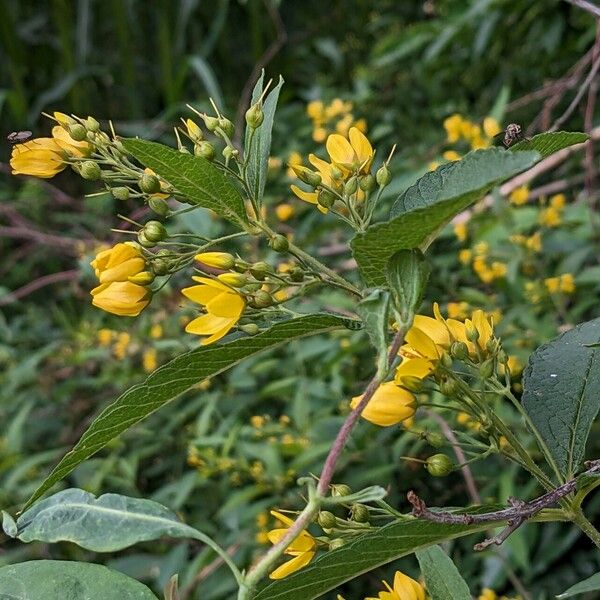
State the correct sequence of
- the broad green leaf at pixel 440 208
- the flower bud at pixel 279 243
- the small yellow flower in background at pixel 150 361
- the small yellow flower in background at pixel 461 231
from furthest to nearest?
1. the small yellow flower in background at pixel 150 361
2. the small yellow flower in background at pixel 461 231
3. the flower bud at pixel 279 243
4. the broad green leaf at pixel 440 208

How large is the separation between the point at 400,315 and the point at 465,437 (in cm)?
12

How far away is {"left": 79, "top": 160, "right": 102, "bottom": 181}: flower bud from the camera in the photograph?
458mm

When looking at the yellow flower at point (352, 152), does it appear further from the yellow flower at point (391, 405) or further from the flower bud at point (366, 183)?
the yellow flower at point (391, 405)

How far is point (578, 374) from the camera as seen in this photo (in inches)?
18.3

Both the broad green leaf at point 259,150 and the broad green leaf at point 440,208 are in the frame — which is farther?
the broad green leaf at point 259,150

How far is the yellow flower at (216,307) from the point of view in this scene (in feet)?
1.36

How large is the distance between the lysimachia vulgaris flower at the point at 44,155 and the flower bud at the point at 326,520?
0.81 ft

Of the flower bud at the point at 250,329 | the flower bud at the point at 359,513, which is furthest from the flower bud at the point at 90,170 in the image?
the flower bud at the point at 359,513

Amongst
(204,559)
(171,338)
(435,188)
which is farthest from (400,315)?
(171,338)

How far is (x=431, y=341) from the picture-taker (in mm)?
416

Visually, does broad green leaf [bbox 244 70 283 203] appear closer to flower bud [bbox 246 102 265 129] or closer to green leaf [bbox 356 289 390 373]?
flower bud [bbox 246 102 265 129]

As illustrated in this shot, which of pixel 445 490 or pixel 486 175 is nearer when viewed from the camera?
pixel 486 175

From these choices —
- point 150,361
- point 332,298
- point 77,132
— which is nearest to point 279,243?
point 77,132

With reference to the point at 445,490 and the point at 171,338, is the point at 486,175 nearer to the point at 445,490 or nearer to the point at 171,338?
the point at 445,490
